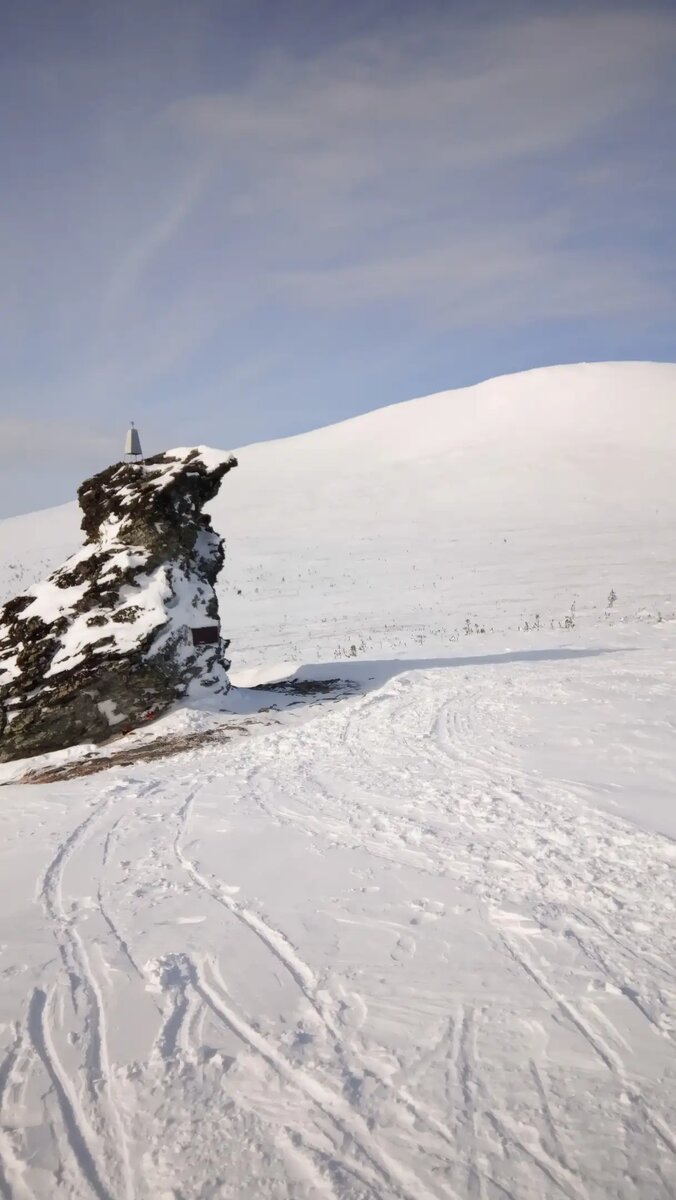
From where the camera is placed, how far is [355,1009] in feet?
10.9

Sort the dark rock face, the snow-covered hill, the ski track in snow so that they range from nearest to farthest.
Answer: the ski track in snow, the dark rock face, the snow-covered hill

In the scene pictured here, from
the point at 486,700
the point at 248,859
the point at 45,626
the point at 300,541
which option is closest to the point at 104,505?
the point at 45,626

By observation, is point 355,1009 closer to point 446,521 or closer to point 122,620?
point 122,620

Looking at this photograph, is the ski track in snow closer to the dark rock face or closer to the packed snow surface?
the packed snow surface

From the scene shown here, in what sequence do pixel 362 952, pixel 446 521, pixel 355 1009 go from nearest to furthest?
pixel 355 1009 → pixel 362 952 → pixel 446 521

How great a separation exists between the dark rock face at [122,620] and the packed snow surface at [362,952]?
0.92 metres

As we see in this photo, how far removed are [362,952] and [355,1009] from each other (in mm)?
481

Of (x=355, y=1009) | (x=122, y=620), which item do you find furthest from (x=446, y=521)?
(x=355, y=1009)

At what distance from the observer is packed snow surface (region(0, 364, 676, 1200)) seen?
100.0 inches

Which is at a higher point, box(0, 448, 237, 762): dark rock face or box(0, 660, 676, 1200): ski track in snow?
box(0, 448, 237, 762): dark rock face

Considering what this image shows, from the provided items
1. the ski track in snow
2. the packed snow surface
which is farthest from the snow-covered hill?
the ski track in snow

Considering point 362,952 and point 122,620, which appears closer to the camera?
point 362,952

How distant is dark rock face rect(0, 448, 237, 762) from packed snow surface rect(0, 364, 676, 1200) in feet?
3.01

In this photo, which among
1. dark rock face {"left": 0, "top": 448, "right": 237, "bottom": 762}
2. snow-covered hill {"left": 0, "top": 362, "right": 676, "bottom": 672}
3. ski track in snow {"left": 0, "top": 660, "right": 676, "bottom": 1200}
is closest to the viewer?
ski track in snow {"left": 0, "top": 660, "right": 676, "bottom": 1200}
